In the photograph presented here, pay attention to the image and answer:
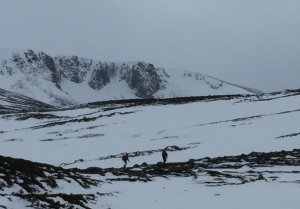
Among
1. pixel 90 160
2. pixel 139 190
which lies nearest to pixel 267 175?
pixel 139 190

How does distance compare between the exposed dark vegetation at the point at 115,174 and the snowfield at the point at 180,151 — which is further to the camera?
the snowfield at the point at 180,151

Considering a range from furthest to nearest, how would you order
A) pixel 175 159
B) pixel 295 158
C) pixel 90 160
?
pixel 90 160, pixel 175 159, pixel 295 158

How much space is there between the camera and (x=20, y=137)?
270ft

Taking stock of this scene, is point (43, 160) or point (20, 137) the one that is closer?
point (43, 160)

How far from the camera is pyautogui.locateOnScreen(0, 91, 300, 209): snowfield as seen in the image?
24016mm

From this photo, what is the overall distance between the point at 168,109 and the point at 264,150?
5342cm

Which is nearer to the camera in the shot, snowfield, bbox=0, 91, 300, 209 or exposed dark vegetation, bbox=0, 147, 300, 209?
exposed dark vegetation, bbox=0, 147, 300, 209

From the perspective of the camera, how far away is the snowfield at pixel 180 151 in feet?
78.8

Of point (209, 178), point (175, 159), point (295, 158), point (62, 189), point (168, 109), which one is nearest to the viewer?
point (62, 189)

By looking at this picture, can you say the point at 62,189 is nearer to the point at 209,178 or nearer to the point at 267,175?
the point at 209,178

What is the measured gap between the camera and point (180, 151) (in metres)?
53.2

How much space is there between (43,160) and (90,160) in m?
6.32

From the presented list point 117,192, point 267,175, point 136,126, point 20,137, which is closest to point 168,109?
point 136,126

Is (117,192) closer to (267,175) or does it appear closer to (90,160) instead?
(267,175)
